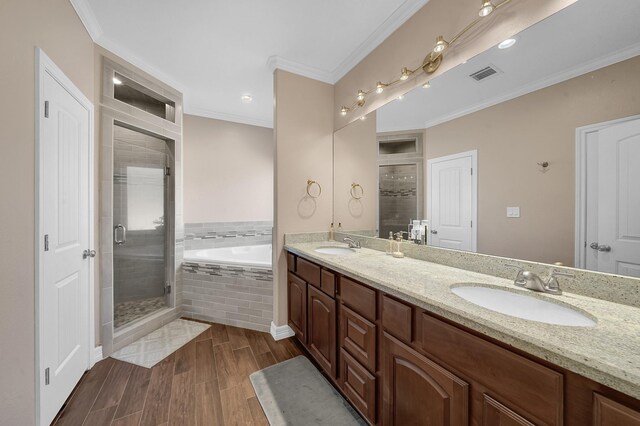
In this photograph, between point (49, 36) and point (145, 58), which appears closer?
point (49, 36)

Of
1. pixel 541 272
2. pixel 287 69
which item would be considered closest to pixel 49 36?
pixel 287 69

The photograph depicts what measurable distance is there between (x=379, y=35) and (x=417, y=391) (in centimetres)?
241

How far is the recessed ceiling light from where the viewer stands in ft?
4.04

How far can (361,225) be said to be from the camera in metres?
2.38

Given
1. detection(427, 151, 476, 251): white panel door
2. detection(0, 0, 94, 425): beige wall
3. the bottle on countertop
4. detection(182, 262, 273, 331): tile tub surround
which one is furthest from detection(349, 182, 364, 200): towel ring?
detection(0, 0, 94, 425): beige wall

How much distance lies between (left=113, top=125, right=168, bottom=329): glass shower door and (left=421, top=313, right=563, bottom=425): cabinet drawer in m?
2.85

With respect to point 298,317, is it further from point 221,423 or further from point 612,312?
point 612,312

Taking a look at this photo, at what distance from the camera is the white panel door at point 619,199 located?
0.92 meters

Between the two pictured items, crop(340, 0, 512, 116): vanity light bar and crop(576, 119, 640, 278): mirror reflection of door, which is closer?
crop(576, 119, 640, 278): mirror reflection of door

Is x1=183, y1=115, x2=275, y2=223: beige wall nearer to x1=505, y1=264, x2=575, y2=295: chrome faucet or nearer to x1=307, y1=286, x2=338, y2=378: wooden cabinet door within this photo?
x1=307, y1=286, x2=338, y2=378: wooden cabinet door

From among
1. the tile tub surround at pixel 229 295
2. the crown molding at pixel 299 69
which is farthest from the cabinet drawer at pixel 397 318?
the crown molding at pixel 299 69

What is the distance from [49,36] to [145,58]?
42.1 inches

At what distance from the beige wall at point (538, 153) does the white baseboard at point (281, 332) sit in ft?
6.15
